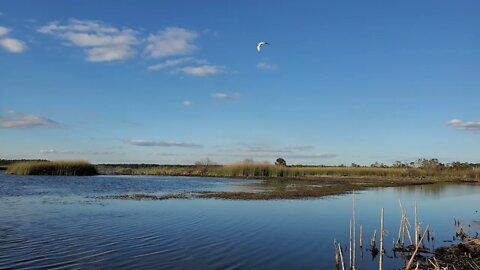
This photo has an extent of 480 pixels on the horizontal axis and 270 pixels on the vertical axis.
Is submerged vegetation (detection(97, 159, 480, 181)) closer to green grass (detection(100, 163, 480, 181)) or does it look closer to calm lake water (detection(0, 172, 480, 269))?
green grass (detection(100, 163, 480, 181))

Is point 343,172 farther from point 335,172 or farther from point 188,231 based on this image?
point 188,231

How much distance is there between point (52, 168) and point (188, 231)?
1877 inches

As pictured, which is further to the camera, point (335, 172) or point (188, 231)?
point (335, 172)

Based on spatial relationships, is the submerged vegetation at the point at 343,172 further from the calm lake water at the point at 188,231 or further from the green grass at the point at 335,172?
the calm lake water at the point at 188,231

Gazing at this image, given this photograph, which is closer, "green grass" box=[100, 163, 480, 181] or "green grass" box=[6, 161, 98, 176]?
"green grass" box=[6, 161, 98, 176]

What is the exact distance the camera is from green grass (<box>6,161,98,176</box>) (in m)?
56.0

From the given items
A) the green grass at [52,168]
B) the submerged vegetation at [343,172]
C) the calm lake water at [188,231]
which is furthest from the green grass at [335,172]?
the calm lake water at [188,231]

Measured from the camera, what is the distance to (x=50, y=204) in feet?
70.4

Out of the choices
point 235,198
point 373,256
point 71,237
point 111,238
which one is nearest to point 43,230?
point 71,237

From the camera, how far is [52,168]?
56812mm

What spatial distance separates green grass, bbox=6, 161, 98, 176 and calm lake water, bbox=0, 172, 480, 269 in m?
33.9

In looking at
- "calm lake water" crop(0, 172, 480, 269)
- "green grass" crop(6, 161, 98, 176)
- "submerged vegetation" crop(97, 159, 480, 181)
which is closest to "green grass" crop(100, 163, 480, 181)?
"submerged vegetation" crop(97, 159, 480, 181)

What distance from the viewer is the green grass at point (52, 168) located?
56.0 metres

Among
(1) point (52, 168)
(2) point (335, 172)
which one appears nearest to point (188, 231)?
(1) point (52, 168)
